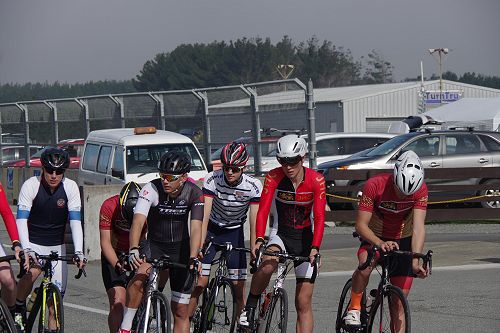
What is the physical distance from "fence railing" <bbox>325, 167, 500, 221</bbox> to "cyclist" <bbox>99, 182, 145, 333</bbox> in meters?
11.9

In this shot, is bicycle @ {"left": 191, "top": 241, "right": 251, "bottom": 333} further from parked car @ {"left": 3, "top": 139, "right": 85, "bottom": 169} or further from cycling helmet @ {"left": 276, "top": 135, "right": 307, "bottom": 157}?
parked car @ {"left": 3, "top": 139, "right": 85, "bottom": 169}

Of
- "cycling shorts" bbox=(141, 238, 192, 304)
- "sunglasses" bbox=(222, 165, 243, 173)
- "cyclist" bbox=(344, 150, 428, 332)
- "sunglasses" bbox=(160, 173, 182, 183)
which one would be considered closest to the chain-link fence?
"sunglasses" bbox=(222, 165, 243, 173)

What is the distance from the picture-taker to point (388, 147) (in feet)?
74.6

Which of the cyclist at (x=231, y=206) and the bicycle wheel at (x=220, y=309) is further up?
the cyclist at (x=231, y=206)

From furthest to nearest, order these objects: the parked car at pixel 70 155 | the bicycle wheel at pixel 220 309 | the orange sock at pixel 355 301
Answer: the parked car at pixel 70 155, the bicycle wheel at pixel 220 309, the orange sock at pixel 355 301

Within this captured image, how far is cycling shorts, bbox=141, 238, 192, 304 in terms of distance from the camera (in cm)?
905

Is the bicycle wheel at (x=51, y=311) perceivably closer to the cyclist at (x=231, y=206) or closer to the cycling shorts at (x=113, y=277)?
the cycling shorts at (x=113, y=277)

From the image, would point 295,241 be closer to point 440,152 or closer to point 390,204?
point 390,204

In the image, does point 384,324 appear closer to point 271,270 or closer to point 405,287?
point 405,287

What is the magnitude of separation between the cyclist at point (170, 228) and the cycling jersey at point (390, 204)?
137cm

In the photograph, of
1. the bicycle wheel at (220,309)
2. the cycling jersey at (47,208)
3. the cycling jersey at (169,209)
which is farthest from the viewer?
the bicycle wheel at (220,309)

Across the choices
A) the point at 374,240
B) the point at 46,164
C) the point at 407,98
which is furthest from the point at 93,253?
the point at 407,98


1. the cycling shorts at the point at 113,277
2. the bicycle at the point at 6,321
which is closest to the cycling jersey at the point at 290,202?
the cycling shorts at the point at 113,277

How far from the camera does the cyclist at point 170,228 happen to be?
862 cm
